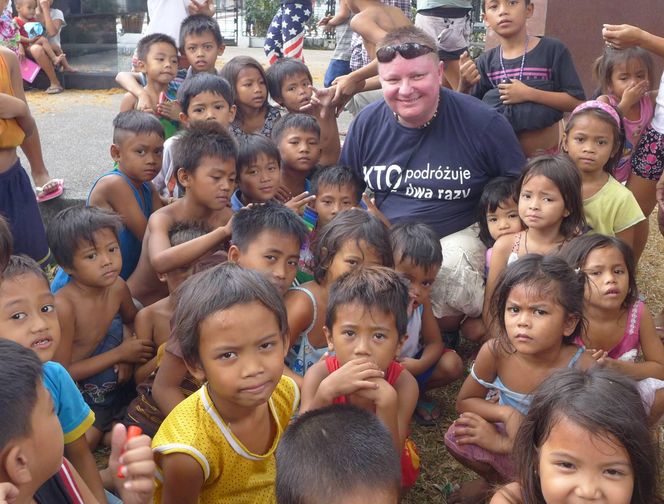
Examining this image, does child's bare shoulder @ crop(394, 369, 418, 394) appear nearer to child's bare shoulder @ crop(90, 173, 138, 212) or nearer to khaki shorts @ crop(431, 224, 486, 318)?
khaki shorts @ crop(431, 224, 486, 318)

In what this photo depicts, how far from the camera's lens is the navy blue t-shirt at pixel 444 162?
149 inches

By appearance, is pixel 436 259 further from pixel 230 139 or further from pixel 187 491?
pixel 187 491

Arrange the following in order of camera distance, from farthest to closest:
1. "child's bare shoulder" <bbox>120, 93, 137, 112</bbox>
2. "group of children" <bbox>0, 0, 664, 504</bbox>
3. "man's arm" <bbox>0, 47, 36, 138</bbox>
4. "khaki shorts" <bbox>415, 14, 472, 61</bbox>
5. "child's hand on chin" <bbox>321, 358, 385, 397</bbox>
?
"khaki shorts" <bbox>415, 14, 472, 61</bbox> < "child's bare shoulder" <bbox>120, 93, 137, 112</bbox> < "man's arm" <bbox>0, 47, 36, 138</bbox> < "child's hand on chin" <bbox>321, 358, 385, 397</bbox> < "group of children" <bbox>0, 0, 664, 504</bbox>

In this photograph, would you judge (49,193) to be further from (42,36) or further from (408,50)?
(42,36)

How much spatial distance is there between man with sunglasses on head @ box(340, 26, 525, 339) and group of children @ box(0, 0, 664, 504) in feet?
0.43

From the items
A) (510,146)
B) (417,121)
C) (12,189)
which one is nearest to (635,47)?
(510,146)

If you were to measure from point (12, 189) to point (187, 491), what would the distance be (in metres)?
2.42

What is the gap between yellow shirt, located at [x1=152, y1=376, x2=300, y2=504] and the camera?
6.81 ft

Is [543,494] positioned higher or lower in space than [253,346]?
lower

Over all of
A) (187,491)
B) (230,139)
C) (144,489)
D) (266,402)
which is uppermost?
(230,139)

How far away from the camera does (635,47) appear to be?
438 centimetres

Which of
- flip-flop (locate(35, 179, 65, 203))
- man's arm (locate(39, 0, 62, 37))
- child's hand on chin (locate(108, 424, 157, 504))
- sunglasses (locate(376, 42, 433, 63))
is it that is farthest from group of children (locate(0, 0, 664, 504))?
man's arm (locate(39, 0, 62, 37))

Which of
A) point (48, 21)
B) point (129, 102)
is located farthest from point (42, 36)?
point (129, 102)

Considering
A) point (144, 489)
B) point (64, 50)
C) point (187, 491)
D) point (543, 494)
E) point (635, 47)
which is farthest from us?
point (64, 50)
